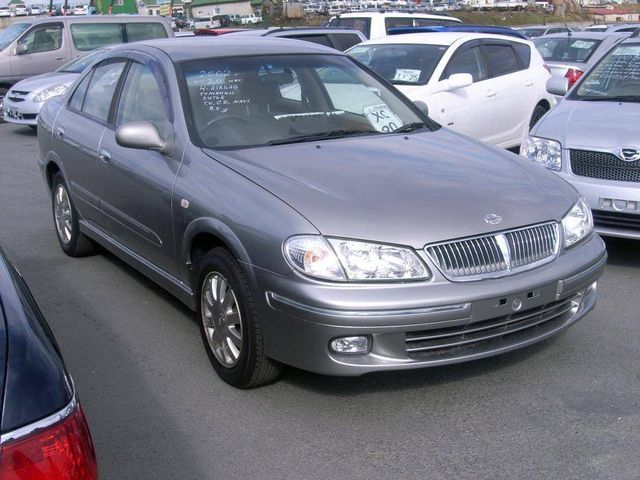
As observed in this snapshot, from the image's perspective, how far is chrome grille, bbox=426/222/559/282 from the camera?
3.82 metres

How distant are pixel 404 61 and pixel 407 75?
0.31 m

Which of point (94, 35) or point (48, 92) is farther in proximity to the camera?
point (94, 35)

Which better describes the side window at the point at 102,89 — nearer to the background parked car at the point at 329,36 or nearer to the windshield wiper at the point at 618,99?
the windshield wiper at the point at 618,99

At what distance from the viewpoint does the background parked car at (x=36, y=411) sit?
5.98 ft

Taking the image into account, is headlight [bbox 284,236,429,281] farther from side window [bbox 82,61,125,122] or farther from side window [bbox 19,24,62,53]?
side window [bbox 19,24,62,53]

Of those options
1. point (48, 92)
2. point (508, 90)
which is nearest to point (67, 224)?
point (508, 90)

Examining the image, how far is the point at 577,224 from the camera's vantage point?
4.41 m

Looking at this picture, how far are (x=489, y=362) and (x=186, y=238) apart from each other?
5.66ft

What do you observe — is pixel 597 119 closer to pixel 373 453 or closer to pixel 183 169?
pixel 183 169

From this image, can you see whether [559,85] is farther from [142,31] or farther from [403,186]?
[142,31]

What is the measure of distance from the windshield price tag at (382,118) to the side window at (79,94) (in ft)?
7.68

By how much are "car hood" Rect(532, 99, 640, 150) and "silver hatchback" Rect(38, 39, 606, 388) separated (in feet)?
4.80

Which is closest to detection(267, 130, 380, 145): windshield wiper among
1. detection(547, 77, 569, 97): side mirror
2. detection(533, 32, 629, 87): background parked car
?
detection(547, 77, 569, 97): side mirror

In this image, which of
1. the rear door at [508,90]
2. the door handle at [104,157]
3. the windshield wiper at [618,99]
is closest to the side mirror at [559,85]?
the windshield wiper at [618,99]
